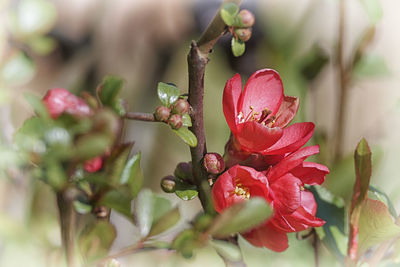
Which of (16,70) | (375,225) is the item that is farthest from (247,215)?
(16,70)

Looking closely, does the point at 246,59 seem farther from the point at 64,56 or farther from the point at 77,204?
the point at 77,204

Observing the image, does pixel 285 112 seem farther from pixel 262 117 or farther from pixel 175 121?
pixel 175 121

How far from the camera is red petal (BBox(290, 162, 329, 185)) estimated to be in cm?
43

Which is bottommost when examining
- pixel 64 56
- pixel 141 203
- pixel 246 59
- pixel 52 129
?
pixel 64 56

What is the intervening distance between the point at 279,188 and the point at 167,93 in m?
0.12

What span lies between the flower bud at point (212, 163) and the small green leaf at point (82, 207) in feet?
0.35

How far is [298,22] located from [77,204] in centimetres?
105

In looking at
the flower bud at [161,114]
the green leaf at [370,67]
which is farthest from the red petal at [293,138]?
the green leaf at [370,67]

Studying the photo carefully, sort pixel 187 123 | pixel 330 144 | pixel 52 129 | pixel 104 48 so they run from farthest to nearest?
A: pixel 104 48 → pixel 330 144 → pixel 187 123 → pixel 52 129

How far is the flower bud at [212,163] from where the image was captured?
16.2 inches

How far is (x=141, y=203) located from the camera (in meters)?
0.43

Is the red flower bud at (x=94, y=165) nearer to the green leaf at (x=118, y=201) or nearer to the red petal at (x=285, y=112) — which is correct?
the green leaf at (x=118, y=201)

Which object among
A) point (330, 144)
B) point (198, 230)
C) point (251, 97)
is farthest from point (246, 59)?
point (198, 230)

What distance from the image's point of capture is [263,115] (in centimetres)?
47
